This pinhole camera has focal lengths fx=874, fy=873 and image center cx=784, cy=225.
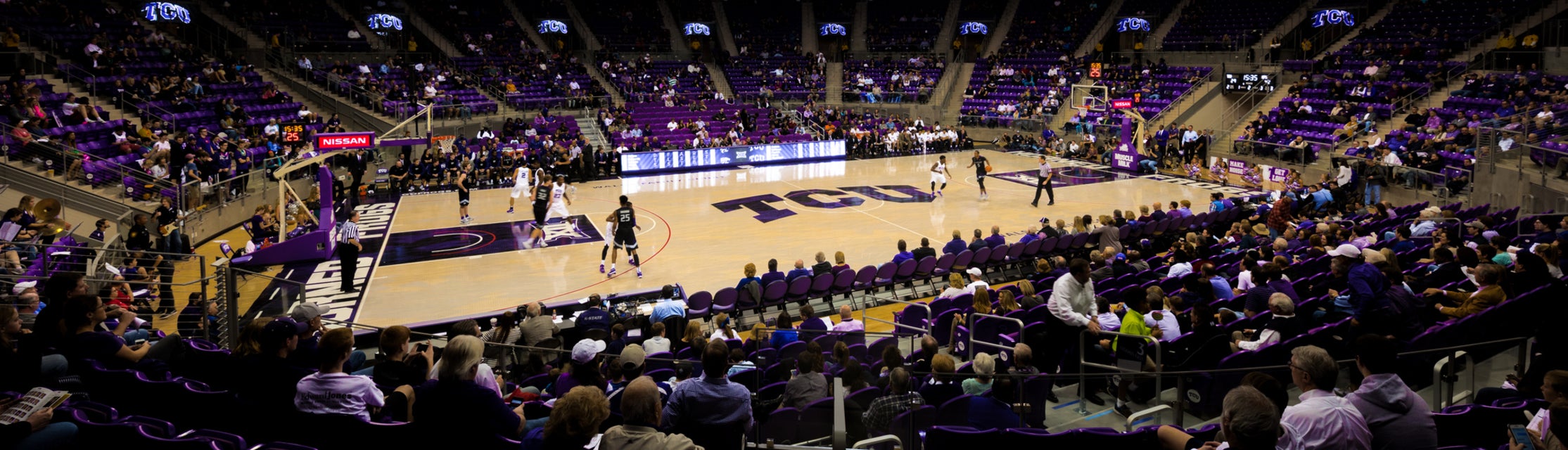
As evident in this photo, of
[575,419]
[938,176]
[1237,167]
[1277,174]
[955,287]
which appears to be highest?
[1237,167]

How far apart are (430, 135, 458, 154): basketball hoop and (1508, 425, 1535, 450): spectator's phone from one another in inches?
1024

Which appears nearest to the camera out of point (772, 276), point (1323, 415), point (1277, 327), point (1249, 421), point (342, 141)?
point (1249, 421)

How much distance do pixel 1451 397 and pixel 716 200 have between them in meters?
17.7

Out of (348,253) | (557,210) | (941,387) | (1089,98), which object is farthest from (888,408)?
(1089,98)

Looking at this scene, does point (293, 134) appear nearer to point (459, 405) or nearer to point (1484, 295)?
point (459, 405)

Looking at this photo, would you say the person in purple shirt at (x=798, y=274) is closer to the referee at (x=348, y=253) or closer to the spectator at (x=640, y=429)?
the referee at (x=348, y=253)

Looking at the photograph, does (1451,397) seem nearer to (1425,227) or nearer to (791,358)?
(791,358)

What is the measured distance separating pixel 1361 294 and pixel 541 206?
560 inches

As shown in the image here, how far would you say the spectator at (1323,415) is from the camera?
4.04m

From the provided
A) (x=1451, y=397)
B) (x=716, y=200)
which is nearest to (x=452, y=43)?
(x=716, y=200)

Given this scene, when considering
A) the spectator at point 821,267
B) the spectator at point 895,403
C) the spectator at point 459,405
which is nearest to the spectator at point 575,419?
the spectator at point 459,405

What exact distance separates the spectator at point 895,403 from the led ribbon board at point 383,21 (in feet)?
112

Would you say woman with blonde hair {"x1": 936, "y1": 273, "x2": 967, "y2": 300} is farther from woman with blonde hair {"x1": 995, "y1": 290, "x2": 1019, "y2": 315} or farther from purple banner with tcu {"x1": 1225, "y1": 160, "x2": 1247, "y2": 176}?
purple banner with tcu {"x1": 1225, "y1": 160, "x2": 1247, "y2": 176}

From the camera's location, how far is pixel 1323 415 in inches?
161
